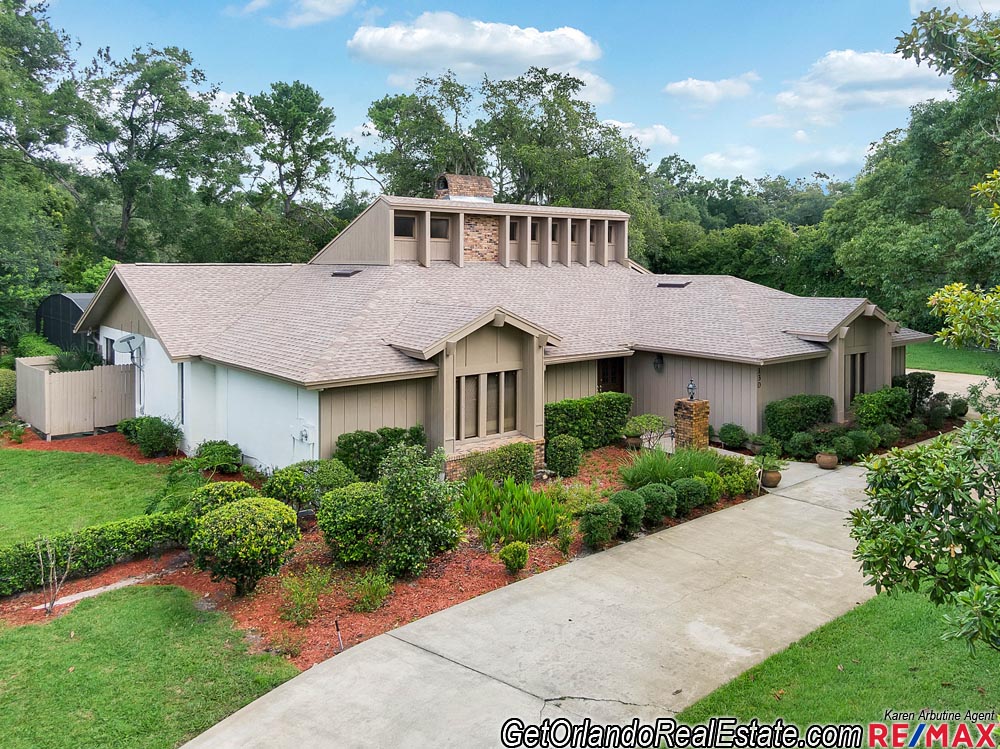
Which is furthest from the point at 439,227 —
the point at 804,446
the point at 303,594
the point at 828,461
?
the point at 303,594

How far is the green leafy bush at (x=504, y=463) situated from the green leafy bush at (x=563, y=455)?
85 cm

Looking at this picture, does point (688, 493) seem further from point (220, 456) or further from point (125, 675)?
point (220, 456)

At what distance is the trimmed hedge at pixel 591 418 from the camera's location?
16109 mm

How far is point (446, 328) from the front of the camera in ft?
46.9

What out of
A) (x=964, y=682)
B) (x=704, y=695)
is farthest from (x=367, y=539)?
(x=964, y=682)

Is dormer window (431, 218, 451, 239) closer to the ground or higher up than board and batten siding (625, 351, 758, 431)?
higher up

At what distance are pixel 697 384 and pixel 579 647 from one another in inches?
453

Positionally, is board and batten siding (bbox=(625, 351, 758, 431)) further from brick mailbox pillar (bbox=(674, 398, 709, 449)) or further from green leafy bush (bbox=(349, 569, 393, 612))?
green leafy bush (bbox=(349, 569, 393, 612))

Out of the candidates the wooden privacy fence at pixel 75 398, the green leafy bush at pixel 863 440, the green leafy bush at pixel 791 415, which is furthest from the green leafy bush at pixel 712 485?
the wooden privacy fence at pixel 75 398

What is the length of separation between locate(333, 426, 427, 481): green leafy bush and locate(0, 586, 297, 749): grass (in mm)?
4380

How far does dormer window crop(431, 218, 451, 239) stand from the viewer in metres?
21.0

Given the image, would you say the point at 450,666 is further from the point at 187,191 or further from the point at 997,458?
the point at 187,191

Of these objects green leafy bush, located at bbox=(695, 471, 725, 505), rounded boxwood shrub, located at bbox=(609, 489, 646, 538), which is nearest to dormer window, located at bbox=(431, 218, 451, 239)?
green leafy bush, located at bbox=(695, 471, 725, 505)

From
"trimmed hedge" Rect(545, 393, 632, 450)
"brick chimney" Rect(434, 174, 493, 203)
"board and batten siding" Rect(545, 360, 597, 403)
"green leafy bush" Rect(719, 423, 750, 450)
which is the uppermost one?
"brick chimney" Rect(434, 174, 493, 203)
